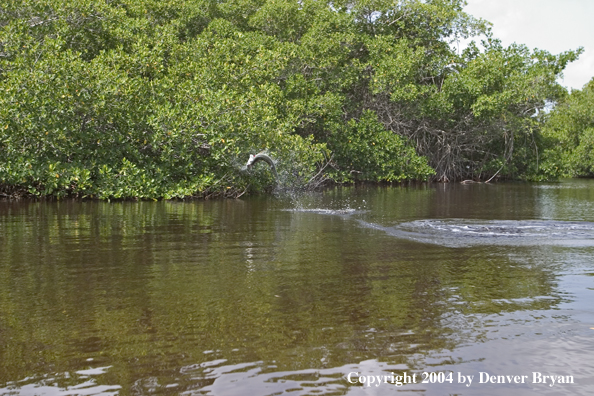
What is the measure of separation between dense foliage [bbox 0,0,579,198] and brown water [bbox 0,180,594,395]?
6.99 m

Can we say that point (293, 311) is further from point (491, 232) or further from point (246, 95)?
point (246, 95)

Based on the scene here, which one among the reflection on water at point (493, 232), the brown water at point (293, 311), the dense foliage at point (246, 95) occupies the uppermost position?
the dense foliage at point (246, 95)

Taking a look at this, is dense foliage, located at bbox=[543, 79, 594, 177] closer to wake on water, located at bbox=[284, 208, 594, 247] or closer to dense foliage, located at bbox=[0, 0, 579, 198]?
dense foliage, located at bbox=[0, 0, 579, 198]

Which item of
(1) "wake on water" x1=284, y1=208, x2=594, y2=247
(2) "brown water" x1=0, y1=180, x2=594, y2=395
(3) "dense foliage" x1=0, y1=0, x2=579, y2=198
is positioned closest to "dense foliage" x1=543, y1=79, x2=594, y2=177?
(3) "dense foliage" x1=0, y1=0, x2=579, y2=198

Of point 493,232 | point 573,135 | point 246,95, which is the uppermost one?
point 573,135

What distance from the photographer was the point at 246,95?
797 inches

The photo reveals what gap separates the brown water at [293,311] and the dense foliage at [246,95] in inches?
275

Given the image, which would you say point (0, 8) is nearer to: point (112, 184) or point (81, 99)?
point (81, 99)

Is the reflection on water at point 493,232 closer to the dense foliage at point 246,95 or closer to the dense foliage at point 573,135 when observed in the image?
the dense foliage at point 246,95

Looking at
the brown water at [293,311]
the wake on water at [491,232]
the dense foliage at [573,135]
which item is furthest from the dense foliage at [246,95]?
the wake on water at [491,232]

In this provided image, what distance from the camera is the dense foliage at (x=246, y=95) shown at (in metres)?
16.9

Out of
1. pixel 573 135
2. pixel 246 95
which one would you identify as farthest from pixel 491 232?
pixel 573 135

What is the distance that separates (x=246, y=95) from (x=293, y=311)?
1566cm

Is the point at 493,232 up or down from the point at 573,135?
down
